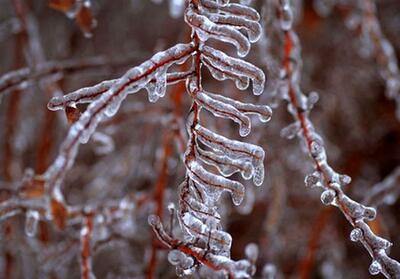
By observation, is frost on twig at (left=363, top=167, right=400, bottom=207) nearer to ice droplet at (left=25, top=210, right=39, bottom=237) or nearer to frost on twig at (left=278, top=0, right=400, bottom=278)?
frost on twig at (left=278, top=0, right=400, bottom=278)

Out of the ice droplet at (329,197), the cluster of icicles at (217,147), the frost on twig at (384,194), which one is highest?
the cluster of icicles at (217,147)

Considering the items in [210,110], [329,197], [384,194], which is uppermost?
[210,110]

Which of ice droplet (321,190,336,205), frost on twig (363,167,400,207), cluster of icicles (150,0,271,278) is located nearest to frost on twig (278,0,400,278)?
ice droplet (321,190,336,205)

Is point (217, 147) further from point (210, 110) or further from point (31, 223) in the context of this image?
point (31, 223)

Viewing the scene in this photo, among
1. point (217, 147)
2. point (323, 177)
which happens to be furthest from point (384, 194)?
point (217, 147)

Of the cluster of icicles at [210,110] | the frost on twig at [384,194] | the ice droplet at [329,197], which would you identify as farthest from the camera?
the frost on twig at [384,194]

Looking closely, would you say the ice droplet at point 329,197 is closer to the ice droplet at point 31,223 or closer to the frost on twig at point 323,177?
the frost on twig at point 323,177

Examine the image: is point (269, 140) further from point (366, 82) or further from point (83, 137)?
point (83, 137)

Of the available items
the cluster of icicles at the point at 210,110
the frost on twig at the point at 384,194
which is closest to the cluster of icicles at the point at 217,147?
the cluster of icicles at the point at 210,110
